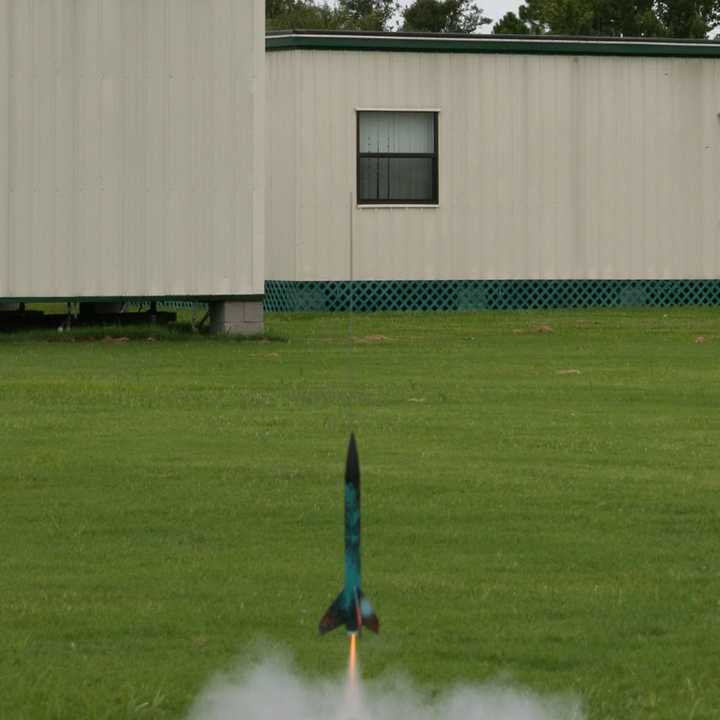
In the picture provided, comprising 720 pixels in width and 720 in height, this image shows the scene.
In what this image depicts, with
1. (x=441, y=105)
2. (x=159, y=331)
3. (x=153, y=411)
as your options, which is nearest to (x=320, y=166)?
(x=441, y=105)

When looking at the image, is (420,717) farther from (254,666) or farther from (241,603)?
(241,603)

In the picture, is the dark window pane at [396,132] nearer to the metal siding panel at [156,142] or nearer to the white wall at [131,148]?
the white wall at [131,148]

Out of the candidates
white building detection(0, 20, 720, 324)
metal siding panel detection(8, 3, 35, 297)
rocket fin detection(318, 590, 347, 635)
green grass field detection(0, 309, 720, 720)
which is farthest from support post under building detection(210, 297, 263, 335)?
rocket fin detection(318, 590, 347, 635)

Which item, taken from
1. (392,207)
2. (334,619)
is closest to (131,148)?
(392,207)

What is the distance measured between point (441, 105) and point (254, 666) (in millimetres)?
21731

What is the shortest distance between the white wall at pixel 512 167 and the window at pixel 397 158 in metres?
0.21

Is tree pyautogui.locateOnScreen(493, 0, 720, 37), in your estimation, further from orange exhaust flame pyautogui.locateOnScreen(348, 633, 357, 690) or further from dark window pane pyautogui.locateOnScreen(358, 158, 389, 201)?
orange exhaust flame pyautogui.locateOnScreen(348, 633, 357, 690)

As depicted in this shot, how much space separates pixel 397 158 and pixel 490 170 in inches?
50.7

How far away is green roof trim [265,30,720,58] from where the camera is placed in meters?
27.6

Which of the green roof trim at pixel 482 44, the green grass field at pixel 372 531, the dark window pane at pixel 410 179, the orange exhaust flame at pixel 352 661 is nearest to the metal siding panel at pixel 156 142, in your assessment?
the green grass field at pixel 372 531

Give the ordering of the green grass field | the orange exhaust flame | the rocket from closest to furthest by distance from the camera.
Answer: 1. the rocket
2. the orange exhaust flame
3. the green grass field

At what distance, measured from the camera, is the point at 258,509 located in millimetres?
9891

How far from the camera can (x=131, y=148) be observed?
21.9m

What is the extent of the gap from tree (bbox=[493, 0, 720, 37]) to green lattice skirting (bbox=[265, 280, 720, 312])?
40.3 metres
